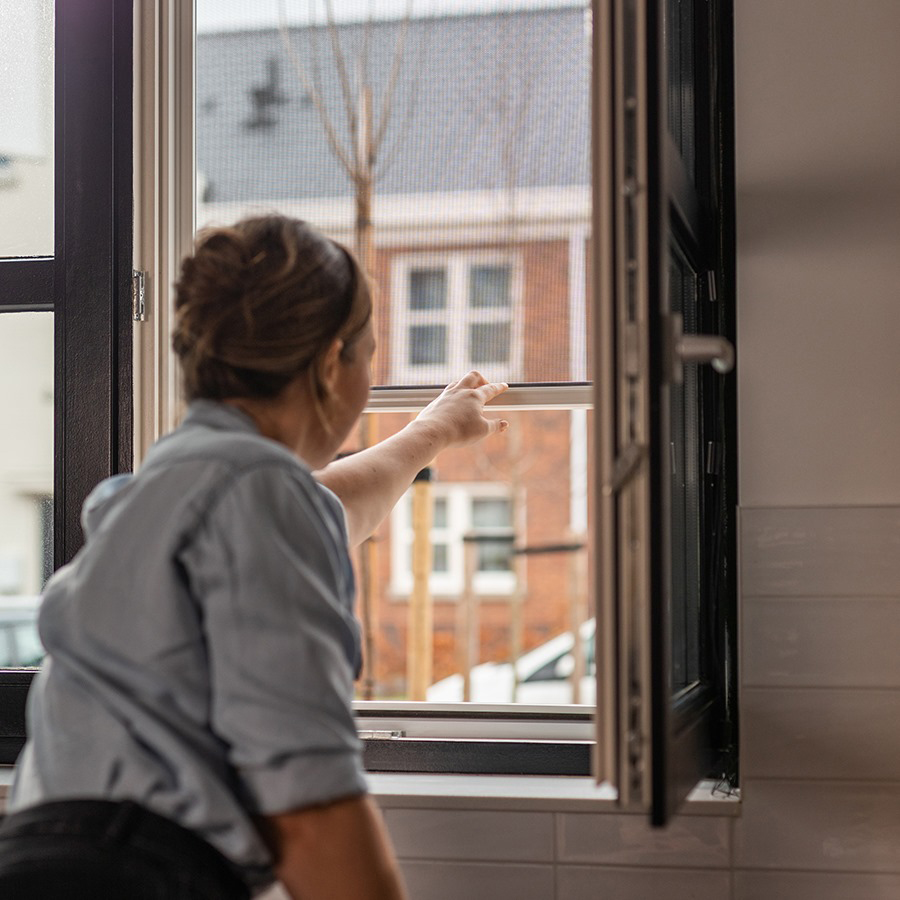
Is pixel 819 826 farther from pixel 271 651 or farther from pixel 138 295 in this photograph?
pixel 138 295

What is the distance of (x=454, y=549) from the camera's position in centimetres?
1145

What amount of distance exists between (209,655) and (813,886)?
0.98 metres

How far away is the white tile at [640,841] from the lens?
1.50 meters

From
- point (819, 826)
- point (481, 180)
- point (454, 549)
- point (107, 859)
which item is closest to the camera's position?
point (107, 859)

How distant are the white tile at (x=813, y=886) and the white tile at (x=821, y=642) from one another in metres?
0.26

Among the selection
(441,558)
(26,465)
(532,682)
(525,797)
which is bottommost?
(532,682)

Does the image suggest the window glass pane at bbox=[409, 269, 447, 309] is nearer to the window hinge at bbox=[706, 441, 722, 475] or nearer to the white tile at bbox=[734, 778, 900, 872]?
the window hinge at bbox=[706, 441, 722, 475]

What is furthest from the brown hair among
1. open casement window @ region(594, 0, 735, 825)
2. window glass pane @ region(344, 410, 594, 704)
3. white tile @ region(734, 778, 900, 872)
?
window glass pane @ region(344, 410, 594, 704)

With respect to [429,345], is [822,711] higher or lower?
lower

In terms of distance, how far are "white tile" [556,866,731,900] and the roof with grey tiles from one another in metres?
1.01

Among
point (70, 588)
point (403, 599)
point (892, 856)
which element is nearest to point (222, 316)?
point (70, 588)

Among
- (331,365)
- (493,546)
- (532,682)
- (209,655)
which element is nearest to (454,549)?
(493,546)

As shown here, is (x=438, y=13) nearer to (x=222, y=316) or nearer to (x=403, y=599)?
(x=222, y=316)

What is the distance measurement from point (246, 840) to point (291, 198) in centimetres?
112
